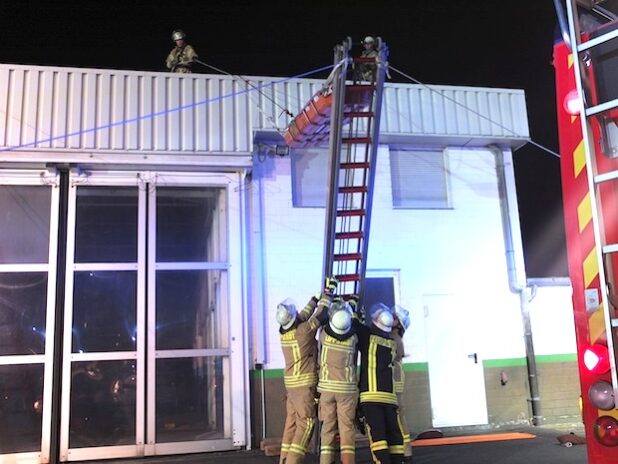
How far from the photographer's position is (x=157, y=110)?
8445 mm

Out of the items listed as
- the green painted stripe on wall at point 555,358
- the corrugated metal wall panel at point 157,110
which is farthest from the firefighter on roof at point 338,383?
the green painted stripe on wall at point 555,358

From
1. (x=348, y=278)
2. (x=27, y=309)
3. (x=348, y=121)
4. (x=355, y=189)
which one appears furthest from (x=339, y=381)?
(x=27, y=309)

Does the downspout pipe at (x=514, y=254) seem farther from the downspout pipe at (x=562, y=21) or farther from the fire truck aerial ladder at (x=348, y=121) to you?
the downspout pipe at (x=562, y=21)

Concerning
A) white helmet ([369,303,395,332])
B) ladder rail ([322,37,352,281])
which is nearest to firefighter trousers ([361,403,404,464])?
white helmet ([369,303,395,332])

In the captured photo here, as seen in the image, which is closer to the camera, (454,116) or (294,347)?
(294,347)

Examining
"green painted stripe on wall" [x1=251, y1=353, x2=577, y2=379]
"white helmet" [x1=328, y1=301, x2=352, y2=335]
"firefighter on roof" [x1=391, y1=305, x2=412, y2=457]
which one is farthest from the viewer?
"green painted stripe on wall" [x1=251, y1=353, x2=577, y2=379]

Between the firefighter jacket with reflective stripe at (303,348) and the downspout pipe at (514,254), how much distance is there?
4.37 m

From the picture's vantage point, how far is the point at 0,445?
7.60 m

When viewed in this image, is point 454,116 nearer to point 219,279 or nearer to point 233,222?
point 233,222

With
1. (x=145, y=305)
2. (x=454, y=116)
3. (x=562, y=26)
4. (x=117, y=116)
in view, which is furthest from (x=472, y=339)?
(x=562, y=26)

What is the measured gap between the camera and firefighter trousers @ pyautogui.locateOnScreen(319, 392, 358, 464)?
229 inches

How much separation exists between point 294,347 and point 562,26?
431 cm

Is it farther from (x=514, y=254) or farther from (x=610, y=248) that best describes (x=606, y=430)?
(x=514, y=254)

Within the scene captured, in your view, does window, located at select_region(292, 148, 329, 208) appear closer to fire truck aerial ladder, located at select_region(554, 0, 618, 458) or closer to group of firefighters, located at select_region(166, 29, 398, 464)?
group of firefighters, located at select_region(166, 29, 398, 464)
